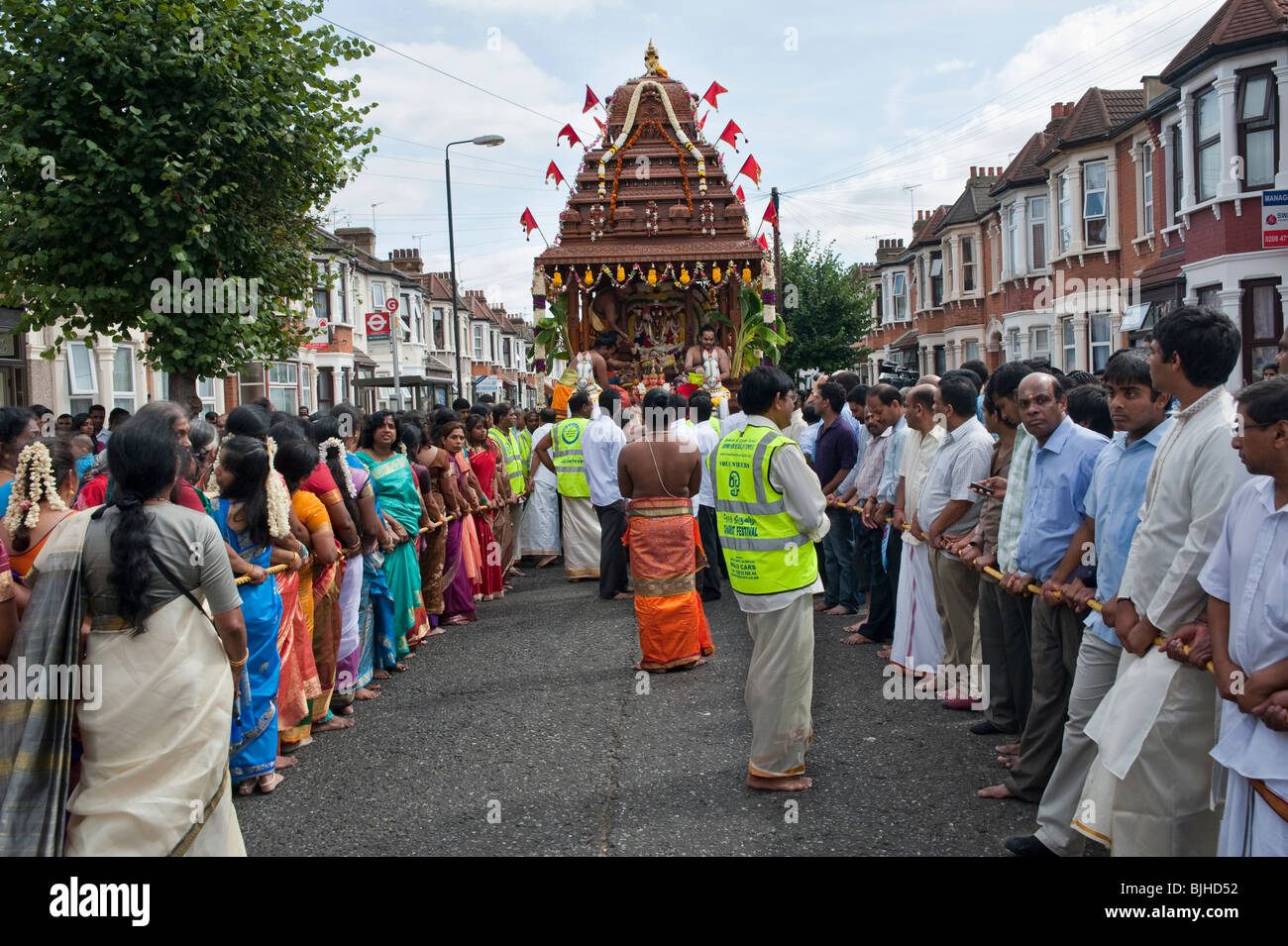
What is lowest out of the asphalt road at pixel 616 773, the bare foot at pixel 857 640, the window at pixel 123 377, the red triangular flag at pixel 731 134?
the asphalt road at pixel 616 773

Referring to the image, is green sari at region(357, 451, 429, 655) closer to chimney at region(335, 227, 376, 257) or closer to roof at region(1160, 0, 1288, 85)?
roof at region(1160, 0, 1288, 85)

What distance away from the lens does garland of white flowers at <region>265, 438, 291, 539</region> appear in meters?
5.20

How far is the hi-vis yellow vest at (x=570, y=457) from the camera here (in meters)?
11.0

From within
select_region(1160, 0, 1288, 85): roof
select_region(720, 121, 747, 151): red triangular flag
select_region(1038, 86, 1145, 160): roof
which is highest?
select_region(1038, 86, 1145, 160): roof

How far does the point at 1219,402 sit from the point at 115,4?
10046 millimetres

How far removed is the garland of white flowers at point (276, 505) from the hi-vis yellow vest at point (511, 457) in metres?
6.23

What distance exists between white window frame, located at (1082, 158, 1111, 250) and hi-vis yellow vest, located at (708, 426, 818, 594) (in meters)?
22.9

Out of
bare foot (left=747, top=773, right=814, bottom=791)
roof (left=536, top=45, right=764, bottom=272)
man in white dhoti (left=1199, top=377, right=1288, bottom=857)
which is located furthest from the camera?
roof (left=536, top=45, right=764, bottom=272)

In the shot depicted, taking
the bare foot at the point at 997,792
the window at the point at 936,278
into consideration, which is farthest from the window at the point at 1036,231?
the bare foot at the point at 997,792

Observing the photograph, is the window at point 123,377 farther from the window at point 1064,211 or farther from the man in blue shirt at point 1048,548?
the window at point 1064,211

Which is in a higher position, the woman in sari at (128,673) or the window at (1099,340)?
the window at (1099,340)

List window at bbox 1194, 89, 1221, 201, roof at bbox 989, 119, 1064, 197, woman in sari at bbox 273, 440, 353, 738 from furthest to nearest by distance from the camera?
roof at bbox 989, 119, 1064, 197
window at bbox 1194, 89, 1221, 201
woman in sari at bbox 273, 440, 353, 738

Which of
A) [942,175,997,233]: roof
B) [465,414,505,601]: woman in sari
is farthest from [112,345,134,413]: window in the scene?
[942,175,997,233]: roof

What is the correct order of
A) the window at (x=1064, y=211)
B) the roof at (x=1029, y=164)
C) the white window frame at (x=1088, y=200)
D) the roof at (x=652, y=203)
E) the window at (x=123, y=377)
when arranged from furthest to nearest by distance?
the roof at (x=1029, y=164), the window at (x=1064, y=211), the white window frame at (x=1088, y=200), the window at (x=123, y=377), the roof at (x=652, y=203)
